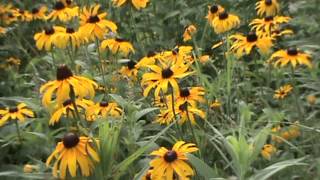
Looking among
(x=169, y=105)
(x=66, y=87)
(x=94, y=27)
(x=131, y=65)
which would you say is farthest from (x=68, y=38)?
(x=66, y=87)

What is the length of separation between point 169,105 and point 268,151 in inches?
15.5

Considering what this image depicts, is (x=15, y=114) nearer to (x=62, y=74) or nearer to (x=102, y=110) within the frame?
(x=102, y=110)

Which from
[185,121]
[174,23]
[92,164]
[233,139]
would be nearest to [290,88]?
[185,121]

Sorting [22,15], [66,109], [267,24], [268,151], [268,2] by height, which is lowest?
[268,151]

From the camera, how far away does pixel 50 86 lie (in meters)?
1.96

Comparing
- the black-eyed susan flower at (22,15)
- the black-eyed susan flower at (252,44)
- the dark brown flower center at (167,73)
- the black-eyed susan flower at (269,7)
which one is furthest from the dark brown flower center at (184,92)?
the black-eyed susan flower at (22,15)

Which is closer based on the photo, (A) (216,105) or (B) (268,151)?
(B) (268,151)

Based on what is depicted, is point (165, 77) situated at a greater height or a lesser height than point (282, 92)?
greater

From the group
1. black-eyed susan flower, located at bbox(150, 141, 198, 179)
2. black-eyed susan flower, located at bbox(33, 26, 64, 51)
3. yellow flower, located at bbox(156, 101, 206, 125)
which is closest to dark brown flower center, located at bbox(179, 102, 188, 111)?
yellow flower, located at bbox(156, 101, 206, 125)

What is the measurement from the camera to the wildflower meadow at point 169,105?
1791 millimetres

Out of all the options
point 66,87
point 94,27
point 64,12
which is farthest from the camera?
point 64,12

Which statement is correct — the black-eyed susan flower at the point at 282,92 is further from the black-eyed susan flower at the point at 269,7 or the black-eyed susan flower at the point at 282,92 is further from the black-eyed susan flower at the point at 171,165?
the black-eyed susan flower at the point at 171,165

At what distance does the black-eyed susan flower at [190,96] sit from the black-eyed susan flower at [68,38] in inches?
28.2

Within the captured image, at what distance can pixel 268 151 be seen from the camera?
2.18m
